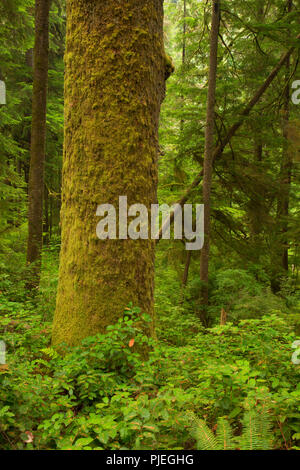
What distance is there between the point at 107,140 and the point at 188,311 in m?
5.83

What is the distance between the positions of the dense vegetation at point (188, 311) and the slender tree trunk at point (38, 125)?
2.25ft

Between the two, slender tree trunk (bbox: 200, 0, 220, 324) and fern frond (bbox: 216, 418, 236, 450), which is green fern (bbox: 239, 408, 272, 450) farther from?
slender tree trunk (bbox: 200, 0, 220, 324)

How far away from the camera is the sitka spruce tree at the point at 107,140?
3381 millimetres

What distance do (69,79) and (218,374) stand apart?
3268mm

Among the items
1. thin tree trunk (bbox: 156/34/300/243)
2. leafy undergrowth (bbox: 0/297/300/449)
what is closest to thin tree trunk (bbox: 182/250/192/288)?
thin tree trunk (bbox: 156/34/300/243)

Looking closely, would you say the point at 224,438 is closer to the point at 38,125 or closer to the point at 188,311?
the point at 188,311

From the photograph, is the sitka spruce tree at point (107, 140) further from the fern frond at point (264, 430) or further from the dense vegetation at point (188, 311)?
the fern frond at point (264, 430)

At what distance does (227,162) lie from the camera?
9586mm

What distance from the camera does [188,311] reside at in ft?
27.2

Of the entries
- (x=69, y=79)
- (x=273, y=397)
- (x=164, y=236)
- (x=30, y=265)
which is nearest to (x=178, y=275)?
(x=164, y=236)

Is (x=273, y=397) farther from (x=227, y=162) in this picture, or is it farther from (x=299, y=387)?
(x=227, y=162)

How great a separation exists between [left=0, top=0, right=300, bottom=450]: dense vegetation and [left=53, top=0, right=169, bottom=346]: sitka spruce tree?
15 cm

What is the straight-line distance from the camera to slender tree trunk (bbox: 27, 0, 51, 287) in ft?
24.8

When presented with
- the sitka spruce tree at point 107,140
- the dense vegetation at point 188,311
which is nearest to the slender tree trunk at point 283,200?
the dense vegetation at point 188,311
